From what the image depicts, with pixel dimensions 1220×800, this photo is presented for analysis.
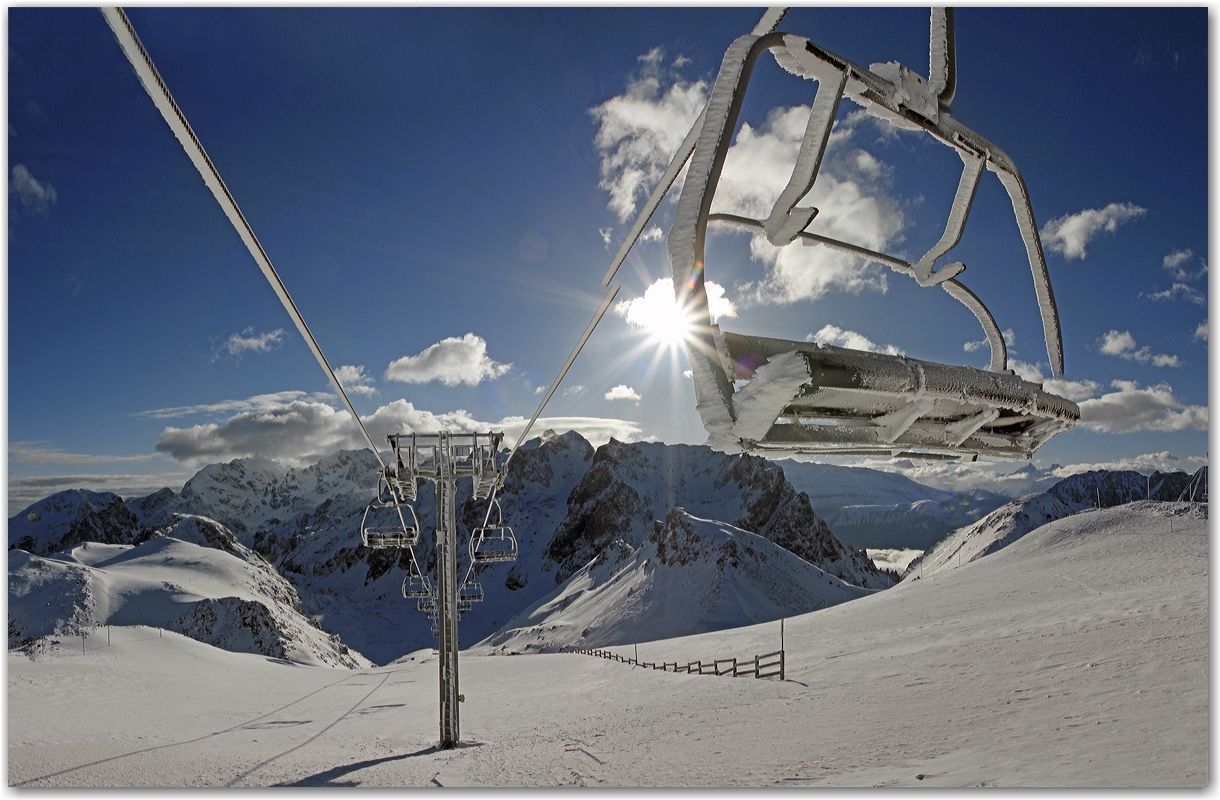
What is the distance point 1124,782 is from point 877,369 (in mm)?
8811

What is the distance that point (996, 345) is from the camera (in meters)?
3.18

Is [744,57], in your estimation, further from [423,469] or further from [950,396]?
[423,469]

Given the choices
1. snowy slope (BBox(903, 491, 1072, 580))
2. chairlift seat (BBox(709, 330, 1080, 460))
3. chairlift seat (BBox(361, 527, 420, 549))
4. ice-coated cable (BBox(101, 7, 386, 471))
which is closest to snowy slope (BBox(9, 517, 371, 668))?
A: chairlift seat (BBox(361, 527, 420, 549))

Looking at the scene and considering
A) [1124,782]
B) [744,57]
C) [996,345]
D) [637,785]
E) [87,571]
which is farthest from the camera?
[87,571]

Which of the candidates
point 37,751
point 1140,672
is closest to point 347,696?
point 37,751

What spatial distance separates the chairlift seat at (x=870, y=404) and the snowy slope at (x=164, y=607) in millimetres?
60012

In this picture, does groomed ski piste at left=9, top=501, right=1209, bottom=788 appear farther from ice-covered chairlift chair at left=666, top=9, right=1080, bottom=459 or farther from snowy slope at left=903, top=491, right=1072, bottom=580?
snowy slope at left=903, top=491, right=1072, bottom=580

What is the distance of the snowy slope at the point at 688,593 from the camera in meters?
66.2

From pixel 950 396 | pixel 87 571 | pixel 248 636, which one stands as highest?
pixel 950 396

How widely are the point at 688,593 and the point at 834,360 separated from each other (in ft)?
236

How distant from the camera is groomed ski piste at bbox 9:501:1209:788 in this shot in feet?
32.9

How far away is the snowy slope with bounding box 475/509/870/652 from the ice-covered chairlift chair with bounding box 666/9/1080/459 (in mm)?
64221

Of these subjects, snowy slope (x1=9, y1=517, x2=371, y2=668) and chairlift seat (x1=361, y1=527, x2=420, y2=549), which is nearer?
chairlift seat (x1=361, y1=527, x2=420, y2=549)

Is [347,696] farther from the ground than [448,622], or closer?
closer
